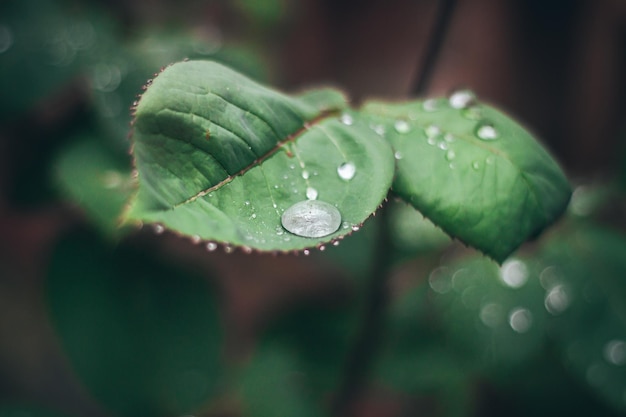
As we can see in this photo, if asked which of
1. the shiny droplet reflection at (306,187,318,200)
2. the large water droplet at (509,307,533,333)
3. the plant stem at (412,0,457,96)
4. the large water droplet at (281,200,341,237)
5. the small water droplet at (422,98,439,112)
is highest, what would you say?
the plant stem at (412,0,457,96)

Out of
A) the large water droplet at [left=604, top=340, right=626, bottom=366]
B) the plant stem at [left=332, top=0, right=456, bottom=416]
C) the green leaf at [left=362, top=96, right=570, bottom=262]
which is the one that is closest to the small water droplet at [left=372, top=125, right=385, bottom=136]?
the green leaf at [left=362, top=96, right=570, bottom=262]

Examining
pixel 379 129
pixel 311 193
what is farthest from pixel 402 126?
pixel 311 193

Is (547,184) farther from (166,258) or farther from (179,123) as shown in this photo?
(166,258)

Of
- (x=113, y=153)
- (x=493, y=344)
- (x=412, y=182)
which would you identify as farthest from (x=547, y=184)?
(x=113, y=153)

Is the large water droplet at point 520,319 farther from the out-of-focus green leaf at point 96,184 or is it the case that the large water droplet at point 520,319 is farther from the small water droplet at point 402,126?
the out-of-focus green leaf at point 96,184

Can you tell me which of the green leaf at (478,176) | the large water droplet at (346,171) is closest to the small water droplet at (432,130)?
the green leaf at (478,176)

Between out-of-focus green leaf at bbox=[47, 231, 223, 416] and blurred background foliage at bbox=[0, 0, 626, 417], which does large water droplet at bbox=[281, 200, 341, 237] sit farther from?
out-of-focus green leaf at bbox=[47, 231, 223, 416]

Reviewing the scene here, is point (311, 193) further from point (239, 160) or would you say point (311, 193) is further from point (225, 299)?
point (225, 299)
